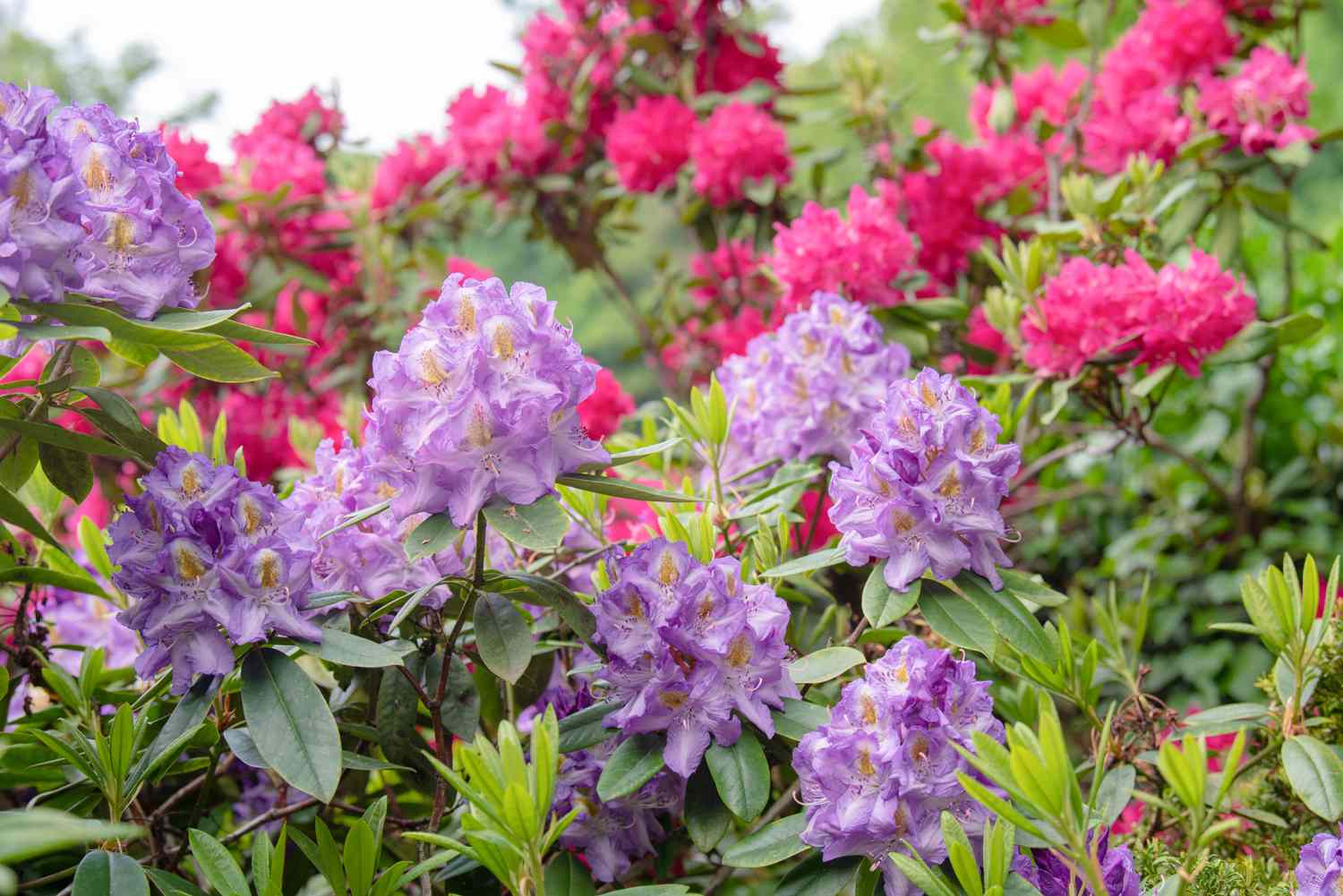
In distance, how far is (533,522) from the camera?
904mm

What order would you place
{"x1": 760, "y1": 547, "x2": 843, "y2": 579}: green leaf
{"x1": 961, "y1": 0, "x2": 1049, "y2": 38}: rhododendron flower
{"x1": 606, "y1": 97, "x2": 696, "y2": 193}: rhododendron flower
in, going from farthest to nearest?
{"x1": 961, "y1": 0, "x2": 1049, "y2": 38}: rhododendron flower → {"x1": 606, "y1": 97, "x2": 696, "y2": 193}: rhododendron flower → {"x1": 760, "y1": 547, "x2": 843, "y2": 579}: green leaf

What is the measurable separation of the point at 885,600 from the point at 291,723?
499 millimetres

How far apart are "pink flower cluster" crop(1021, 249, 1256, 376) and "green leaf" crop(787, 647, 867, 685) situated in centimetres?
71

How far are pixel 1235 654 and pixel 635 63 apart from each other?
175 centimetres

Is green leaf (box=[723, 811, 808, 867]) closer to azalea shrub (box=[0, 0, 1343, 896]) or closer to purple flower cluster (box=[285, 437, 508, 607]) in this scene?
azalea shrub (box=[0, 0, 1343, 896])

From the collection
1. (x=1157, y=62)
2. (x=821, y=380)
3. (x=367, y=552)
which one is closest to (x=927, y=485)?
(x=821, y=380)

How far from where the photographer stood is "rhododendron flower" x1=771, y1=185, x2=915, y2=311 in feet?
5.58

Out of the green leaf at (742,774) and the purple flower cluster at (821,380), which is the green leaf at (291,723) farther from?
the purple flower cluster at (821,380)

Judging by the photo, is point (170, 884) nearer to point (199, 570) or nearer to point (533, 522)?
point (199, 570)

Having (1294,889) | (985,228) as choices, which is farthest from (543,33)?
(1294,889)

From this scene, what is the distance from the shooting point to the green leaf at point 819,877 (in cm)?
95

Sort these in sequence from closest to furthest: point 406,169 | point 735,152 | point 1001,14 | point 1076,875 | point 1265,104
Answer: point 1076,875 < point 1265,104 < point 735,152 < point 1001,14 < point 406,169

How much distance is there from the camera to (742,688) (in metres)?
0.99

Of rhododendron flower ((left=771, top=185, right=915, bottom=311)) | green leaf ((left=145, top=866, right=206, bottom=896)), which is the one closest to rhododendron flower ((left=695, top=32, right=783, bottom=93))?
rhododendron flower ((left=771, top=185, right=915, bottom=311))
